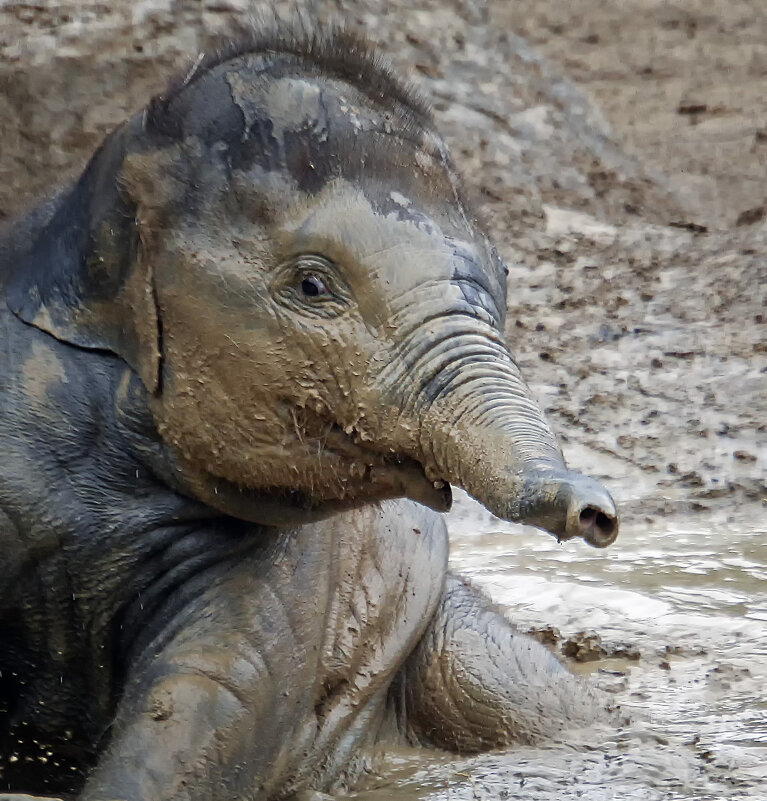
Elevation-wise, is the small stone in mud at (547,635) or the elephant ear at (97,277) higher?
the small stone in mud at (547,635)

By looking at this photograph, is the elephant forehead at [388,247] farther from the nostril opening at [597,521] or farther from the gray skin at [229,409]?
the nostril opening at [597,521]

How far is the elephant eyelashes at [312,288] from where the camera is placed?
140 inches

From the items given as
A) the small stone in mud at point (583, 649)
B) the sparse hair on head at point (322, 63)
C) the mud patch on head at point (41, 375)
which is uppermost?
the small stone in mud at point (583, 649)

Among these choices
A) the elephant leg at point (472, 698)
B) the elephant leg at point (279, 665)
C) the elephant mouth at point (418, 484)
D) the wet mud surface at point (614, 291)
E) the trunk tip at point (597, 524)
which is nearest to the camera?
the trunk tip at point (597, 524)

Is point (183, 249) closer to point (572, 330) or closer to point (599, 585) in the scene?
point (599, 585)

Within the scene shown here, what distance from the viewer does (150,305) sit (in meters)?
3.69

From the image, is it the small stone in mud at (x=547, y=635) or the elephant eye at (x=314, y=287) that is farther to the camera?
the small stone in mud at (x=547, y=635)

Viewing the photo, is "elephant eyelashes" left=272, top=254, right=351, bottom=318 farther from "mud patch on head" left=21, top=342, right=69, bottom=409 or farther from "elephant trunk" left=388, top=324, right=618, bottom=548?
"mud patch on head" left=21, top=342, right=69, bottom=409

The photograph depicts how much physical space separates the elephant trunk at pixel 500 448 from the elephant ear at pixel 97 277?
0.65 metres

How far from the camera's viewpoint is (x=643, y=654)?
5.48m

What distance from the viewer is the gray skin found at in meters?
3.51

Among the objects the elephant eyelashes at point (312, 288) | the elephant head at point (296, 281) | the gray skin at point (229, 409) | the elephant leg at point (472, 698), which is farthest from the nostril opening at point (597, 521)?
the elephant leg at point (472, 698)

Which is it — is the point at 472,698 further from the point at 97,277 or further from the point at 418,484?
the point at 97,277

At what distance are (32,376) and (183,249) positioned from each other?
1.58 ft
